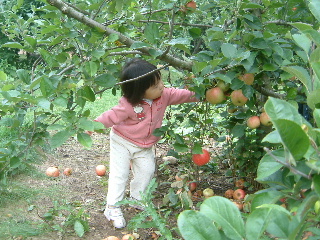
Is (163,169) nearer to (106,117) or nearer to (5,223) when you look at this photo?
(106,117)

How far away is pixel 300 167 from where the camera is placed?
26.7 inches

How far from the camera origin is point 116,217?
2.48 m

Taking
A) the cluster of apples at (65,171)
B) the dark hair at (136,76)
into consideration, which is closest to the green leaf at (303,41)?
the dark hair at (136,76)

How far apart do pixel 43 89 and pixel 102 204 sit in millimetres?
1459

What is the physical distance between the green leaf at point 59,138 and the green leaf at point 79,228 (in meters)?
0.92

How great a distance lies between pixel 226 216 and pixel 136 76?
1.80m

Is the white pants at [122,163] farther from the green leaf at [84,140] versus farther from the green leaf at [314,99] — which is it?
the green leaf at [314,99]

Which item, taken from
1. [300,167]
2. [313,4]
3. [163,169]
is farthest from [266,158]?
[163,169]

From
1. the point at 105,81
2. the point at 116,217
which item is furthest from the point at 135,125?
the point at 105,81

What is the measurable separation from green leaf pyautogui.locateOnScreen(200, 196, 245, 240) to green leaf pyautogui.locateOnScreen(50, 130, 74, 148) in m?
0.91

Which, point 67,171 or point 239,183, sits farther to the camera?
point 67,171

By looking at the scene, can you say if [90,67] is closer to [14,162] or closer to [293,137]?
[14,162]

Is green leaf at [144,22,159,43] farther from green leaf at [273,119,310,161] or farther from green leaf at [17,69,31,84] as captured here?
green leaf at [273,119,310,161]

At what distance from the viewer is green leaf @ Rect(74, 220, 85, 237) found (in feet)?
7.33
